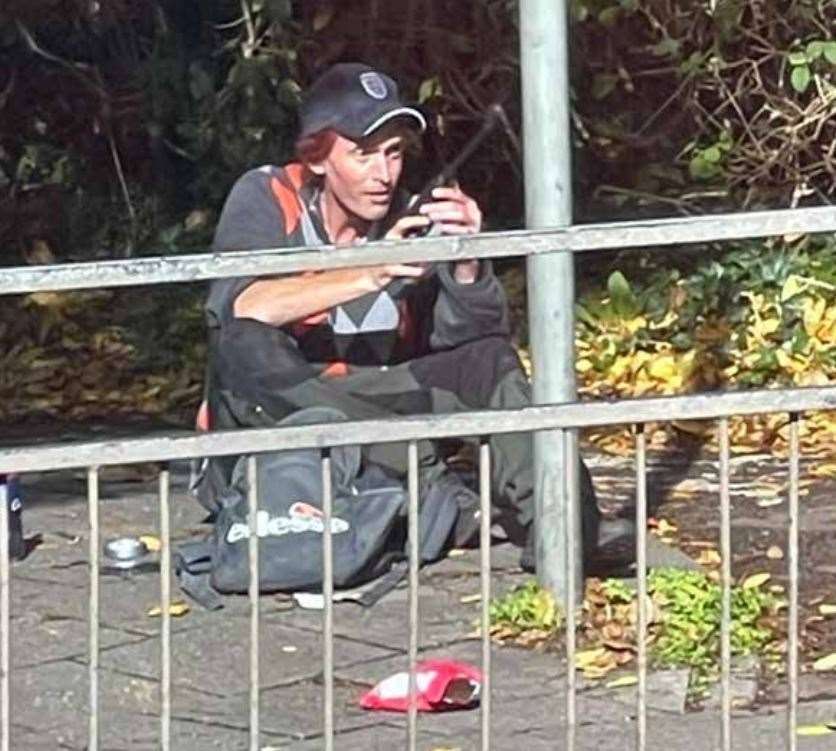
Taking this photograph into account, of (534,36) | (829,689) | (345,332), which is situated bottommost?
(829,689)

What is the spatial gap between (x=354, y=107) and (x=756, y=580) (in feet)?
5.26

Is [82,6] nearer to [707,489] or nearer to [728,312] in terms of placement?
[728,312]

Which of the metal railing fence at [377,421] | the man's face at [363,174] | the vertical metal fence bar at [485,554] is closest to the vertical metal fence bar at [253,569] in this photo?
the metal railing fence at [377,421]

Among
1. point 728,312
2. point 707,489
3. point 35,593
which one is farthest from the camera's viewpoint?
point 728,312

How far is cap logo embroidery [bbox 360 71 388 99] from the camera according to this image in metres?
7.16

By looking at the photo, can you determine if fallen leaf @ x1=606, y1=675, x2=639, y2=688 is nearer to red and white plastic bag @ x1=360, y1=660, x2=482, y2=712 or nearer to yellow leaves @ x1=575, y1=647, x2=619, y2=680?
yellow leaves @ x1=575, y1=647, x2=619, y2=680

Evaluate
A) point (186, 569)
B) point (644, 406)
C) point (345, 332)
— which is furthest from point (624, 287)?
point (644, 406)

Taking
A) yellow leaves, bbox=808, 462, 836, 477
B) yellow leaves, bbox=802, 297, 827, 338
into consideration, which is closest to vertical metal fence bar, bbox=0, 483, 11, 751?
yellow leaves, bbox=808, 462, 836, 477

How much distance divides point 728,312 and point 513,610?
11.2 feet

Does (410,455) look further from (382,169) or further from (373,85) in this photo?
(373,85)

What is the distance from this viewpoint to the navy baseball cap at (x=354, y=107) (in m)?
7.12

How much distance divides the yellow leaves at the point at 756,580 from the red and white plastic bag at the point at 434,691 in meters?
0.92

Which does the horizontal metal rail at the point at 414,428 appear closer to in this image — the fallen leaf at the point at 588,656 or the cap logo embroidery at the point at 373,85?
the fallen leaf at the point at 588,656

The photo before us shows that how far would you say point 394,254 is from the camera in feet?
14.1
